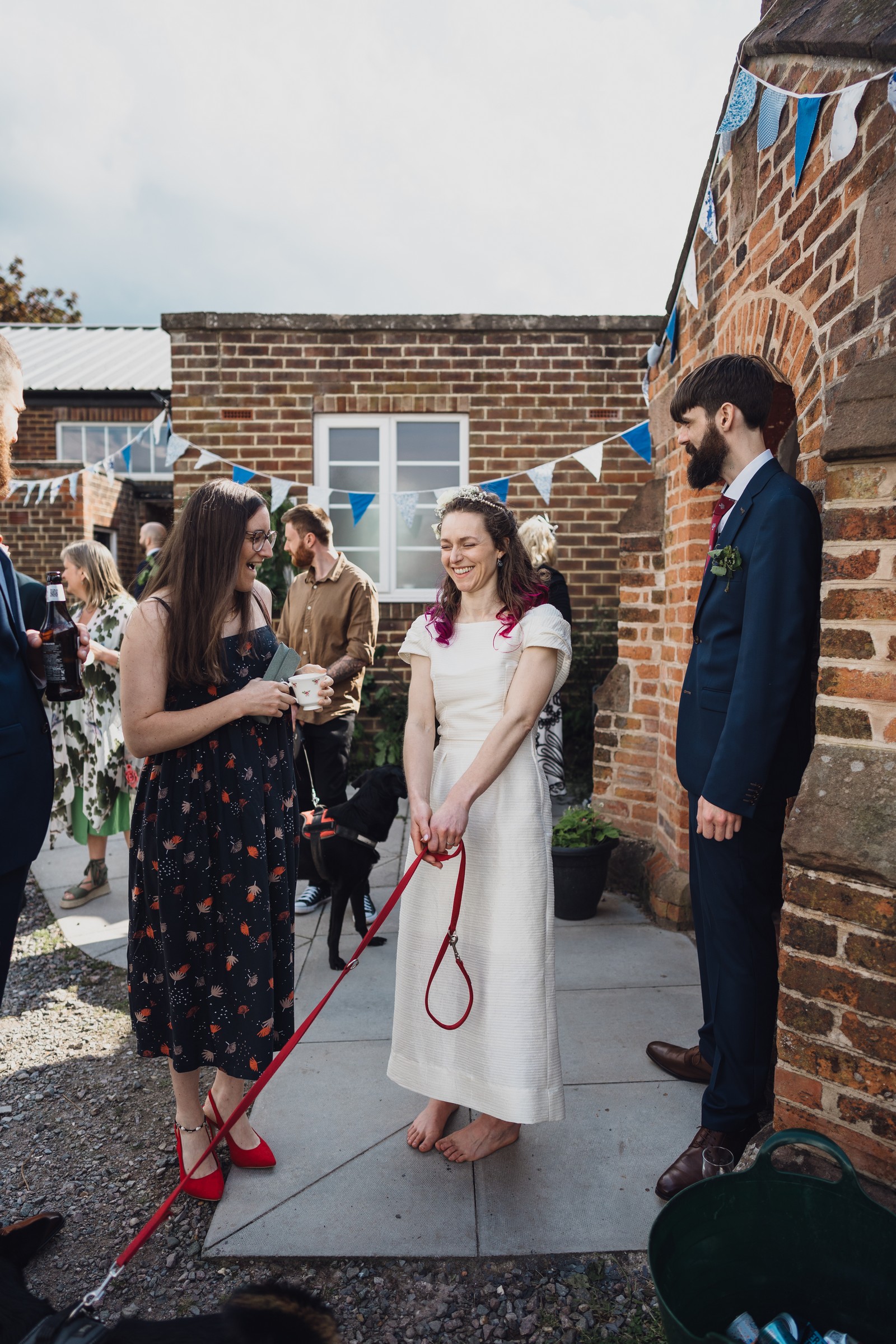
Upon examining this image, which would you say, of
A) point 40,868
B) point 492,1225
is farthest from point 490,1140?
point 40,868

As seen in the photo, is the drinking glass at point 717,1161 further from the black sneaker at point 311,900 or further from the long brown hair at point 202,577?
the black sneaker at point 311,900

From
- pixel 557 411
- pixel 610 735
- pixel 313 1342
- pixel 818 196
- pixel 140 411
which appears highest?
pixel 140 411

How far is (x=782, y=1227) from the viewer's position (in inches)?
67.1

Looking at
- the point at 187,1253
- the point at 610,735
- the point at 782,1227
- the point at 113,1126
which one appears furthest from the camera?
the point at 610,735

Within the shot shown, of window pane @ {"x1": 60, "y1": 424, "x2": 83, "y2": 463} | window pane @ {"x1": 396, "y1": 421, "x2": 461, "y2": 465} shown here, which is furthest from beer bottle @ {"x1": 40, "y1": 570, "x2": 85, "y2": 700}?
window pane @ {"x1": 60, "y1": 424, "x2": 83, "y2": 463}

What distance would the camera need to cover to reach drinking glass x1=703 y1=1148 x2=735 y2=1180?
6.86ft

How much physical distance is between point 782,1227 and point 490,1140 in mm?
1006

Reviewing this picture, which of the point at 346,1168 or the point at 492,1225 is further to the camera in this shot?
the point at 346,1168

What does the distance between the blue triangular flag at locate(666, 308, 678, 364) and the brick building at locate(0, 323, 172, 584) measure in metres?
11.0

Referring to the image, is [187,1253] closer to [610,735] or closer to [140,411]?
[610,735]

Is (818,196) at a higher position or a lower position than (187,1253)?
higher

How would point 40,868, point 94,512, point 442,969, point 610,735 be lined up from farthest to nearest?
point 94,512, point 40,868, point 610,735, point 442,969

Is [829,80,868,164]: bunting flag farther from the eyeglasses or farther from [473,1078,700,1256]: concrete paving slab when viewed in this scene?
[473,1078,700,1256]: concrete paving slab

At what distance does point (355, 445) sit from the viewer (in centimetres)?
726
